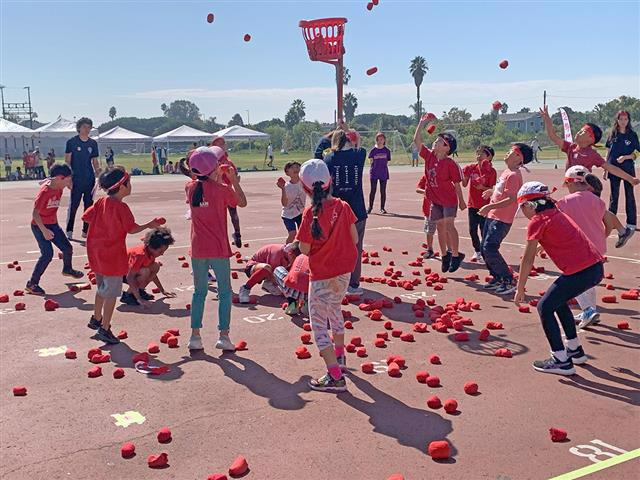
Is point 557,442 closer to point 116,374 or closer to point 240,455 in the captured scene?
point 240,455

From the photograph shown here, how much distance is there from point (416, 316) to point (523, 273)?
91.9 inches

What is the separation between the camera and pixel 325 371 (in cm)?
674

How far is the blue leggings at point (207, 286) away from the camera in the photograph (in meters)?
7.42

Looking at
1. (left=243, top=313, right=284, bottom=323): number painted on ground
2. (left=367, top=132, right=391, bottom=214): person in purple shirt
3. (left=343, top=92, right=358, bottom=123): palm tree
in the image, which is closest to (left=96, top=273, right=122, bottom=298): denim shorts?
(left=243, top=313, right=284, bottom=323): number painted on ground

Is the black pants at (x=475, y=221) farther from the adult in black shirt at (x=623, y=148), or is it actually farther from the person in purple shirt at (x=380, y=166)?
the person in purple shirt at (x=380, y=166)

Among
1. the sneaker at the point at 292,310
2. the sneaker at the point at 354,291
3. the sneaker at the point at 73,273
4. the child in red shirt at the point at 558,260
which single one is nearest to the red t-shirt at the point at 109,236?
the sneaker at the point at 292,310

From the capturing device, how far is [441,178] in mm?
11008

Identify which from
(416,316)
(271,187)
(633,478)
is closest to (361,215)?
(416,316)

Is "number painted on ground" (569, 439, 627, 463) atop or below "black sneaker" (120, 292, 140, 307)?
below

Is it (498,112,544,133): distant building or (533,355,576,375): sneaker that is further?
(498,112,544,133): distant building

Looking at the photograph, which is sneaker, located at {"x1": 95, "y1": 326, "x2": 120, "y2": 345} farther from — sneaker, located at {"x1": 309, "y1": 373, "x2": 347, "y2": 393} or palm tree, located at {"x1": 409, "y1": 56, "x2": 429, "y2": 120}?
palm tree, located at {"x1": 409, "y1": 56, "x2": 429, "y2": 120}

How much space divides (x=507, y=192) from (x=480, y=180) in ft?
4.97

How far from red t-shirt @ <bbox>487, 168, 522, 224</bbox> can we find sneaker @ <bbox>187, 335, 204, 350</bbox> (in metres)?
4.77

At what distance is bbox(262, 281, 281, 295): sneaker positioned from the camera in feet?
33.4
